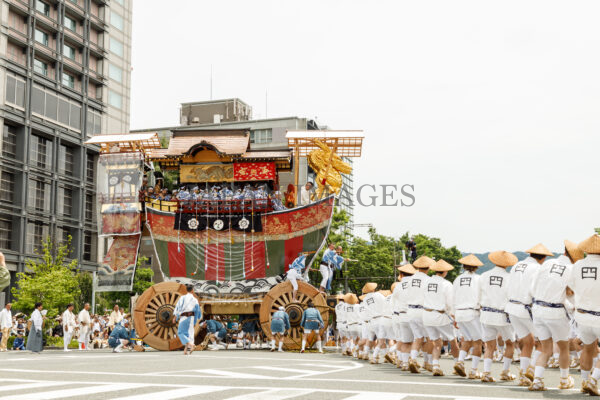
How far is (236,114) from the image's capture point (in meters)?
89.1

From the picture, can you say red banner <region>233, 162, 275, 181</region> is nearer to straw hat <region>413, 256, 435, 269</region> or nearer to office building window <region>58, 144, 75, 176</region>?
straw hat <region>413, 256, 435, 269</region>

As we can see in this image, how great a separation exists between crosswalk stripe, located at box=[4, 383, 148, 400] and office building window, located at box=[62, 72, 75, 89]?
176 feet

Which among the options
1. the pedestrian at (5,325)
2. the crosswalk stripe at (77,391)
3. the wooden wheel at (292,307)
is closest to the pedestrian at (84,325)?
the pedestrian at (5,325)

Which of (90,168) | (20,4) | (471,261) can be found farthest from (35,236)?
(471,261)

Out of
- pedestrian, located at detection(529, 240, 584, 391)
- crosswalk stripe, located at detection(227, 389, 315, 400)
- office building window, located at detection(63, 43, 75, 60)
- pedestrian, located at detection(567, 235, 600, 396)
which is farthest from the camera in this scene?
office building window, located at detection(63, 43, 75, 60)

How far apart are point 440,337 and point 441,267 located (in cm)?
141

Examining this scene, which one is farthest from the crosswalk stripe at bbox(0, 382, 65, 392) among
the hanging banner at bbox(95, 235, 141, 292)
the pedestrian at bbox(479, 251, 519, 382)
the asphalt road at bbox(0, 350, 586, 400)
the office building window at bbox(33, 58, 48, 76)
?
the office building window at bbox(33, 58, 48, 76)

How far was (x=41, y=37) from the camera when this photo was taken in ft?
186

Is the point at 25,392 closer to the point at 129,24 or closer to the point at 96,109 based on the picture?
the point at 96,109

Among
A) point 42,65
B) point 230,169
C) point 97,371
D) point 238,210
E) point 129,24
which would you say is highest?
point 129,24

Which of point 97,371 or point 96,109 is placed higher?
point 96,109

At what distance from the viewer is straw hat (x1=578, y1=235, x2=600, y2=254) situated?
9758 millimetres

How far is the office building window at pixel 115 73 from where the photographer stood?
64812 millimetres

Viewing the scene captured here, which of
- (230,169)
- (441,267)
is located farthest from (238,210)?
(441,267)
